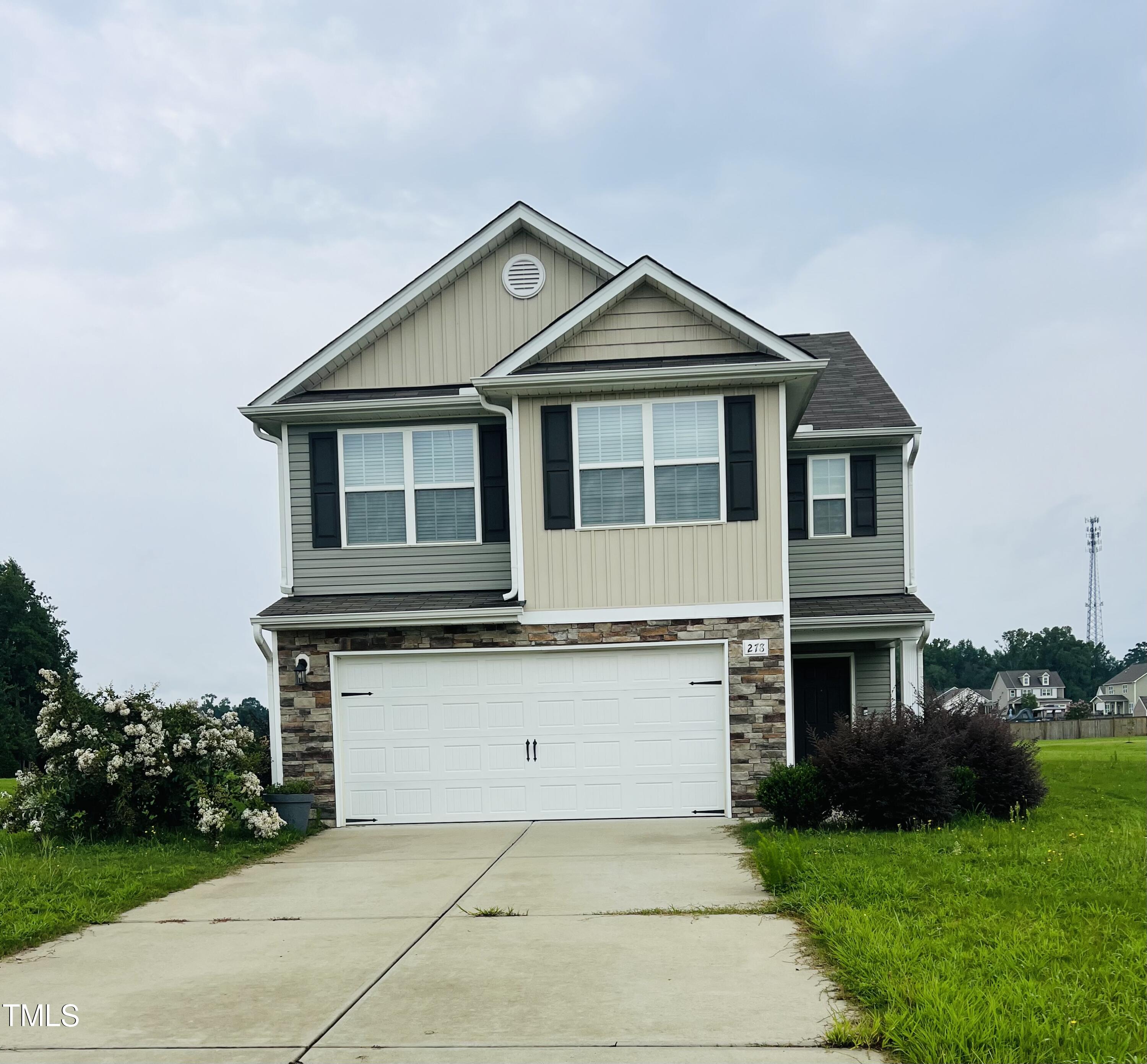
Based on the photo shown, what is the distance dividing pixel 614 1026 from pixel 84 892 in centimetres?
547

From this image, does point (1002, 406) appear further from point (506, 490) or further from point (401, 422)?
point (401, 422)

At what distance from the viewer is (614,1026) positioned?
5141 mm

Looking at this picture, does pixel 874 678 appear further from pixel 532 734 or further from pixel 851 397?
pixel 532 734

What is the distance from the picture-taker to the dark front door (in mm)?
17188

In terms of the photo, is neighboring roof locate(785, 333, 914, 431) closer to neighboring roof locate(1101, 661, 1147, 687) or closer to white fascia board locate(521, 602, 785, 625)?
white fascia board locate(521, 602, 785, 625)

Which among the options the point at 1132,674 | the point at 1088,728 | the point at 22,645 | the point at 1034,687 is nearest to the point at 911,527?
the point at 1088,728

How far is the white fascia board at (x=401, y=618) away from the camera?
13.0 meters

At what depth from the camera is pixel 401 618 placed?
1311cm

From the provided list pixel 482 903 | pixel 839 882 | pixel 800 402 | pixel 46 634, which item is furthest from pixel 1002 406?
pixel 46 634

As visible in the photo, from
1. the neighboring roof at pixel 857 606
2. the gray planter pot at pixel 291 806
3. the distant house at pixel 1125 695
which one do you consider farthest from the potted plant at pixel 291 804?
the distant house at pixel 1125 695

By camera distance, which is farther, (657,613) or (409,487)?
(409,487)

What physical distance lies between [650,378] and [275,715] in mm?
6167

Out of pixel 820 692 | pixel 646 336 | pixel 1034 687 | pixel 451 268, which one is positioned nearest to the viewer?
pixel 646 336

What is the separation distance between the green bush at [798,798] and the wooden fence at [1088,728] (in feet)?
103
